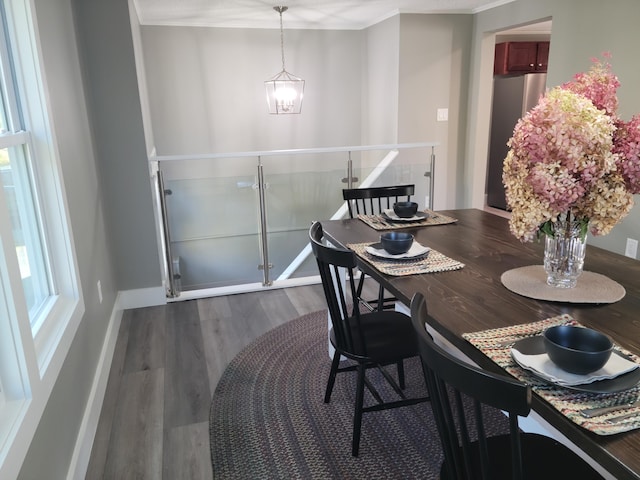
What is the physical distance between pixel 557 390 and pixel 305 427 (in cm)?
141

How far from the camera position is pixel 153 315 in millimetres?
3471

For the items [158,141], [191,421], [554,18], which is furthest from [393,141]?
[191,421]

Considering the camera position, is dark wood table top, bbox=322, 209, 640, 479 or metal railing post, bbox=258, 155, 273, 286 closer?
dark wood table top, bbox=322, 209, 640, 479

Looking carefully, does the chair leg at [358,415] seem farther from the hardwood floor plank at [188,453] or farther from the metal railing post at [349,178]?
the metal railing post at [349,178]

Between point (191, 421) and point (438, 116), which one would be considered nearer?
point (191, 421)

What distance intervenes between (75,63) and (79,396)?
188cm

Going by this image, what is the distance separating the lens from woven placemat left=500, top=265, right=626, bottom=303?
1454mm

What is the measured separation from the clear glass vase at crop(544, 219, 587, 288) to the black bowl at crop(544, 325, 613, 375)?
1.59 ft

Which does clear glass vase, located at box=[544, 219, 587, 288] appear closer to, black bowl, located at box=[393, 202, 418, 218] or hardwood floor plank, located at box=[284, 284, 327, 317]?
black bowl, located at box=[393, 202, 418, 218]

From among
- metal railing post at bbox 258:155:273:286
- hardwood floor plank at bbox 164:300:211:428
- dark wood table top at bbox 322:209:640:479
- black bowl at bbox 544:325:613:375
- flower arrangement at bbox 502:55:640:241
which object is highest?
flower arrangement at bbox 502:55:640:241

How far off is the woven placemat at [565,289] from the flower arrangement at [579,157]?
193 millimetres

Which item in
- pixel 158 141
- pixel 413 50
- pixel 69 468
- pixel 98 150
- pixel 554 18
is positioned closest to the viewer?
pixel 69 468

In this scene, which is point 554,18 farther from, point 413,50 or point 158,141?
point 158,141

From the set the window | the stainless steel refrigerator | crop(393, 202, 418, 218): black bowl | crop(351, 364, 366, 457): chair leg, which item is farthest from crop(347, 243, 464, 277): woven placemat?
Result: the stainless steel refrigerator
